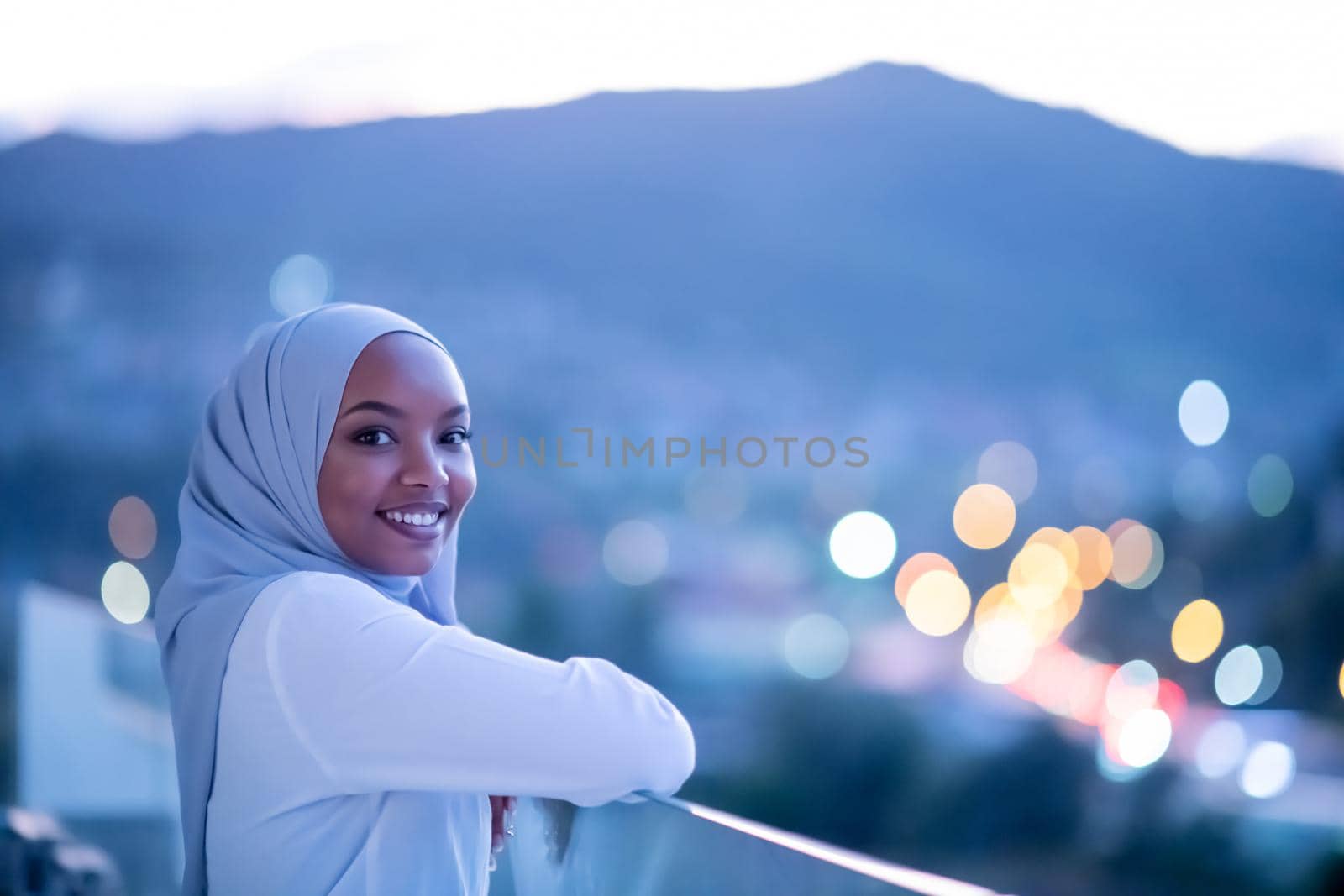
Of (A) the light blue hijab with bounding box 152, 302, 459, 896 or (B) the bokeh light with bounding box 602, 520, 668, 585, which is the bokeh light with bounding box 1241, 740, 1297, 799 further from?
(A) the light blue hijab with bounding box 152, 302, 459, 896

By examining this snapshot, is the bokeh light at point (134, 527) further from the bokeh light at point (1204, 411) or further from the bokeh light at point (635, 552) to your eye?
the bokeh light at point (1204, 411)

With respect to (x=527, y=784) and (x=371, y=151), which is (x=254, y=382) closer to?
(x=527, y=784)

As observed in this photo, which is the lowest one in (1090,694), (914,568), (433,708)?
(1090,694)

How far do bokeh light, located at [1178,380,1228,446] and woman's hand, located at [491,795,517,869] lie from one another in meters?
6.49

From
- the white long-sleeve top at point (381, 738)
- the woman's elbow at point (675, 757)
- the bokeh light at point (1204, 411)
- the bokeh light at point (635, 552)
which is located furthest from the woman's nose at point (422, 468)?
the bokeh light at point (1204, 411)

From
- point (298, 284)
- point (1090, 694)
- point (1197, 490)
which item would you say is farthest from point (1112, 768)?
point (298, 284)

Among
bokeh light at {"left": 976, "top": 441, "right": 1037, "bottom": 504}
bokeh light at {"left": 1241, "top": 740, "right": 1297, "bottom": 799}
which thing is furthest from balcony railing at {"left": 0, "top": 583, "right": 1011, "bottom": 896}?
bokeh light at {"left": 1241, "top": 740, "right": 1297, "bottom": 799}

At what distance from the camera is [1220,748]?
22.5 ft

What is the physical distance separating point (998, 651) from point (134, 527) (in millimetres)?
4355

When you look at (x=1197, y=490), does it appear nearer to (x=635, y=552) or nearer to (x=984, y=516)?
(x=984, y=516)

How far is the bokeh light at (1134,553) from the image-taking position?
6.70m

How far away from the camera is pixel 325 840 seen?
0.73 metres

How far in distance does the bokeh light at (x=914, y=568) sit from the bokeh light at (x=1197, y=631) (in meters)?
1.76

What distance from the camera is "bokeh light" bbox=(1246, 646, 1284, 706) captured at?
6988 mm
